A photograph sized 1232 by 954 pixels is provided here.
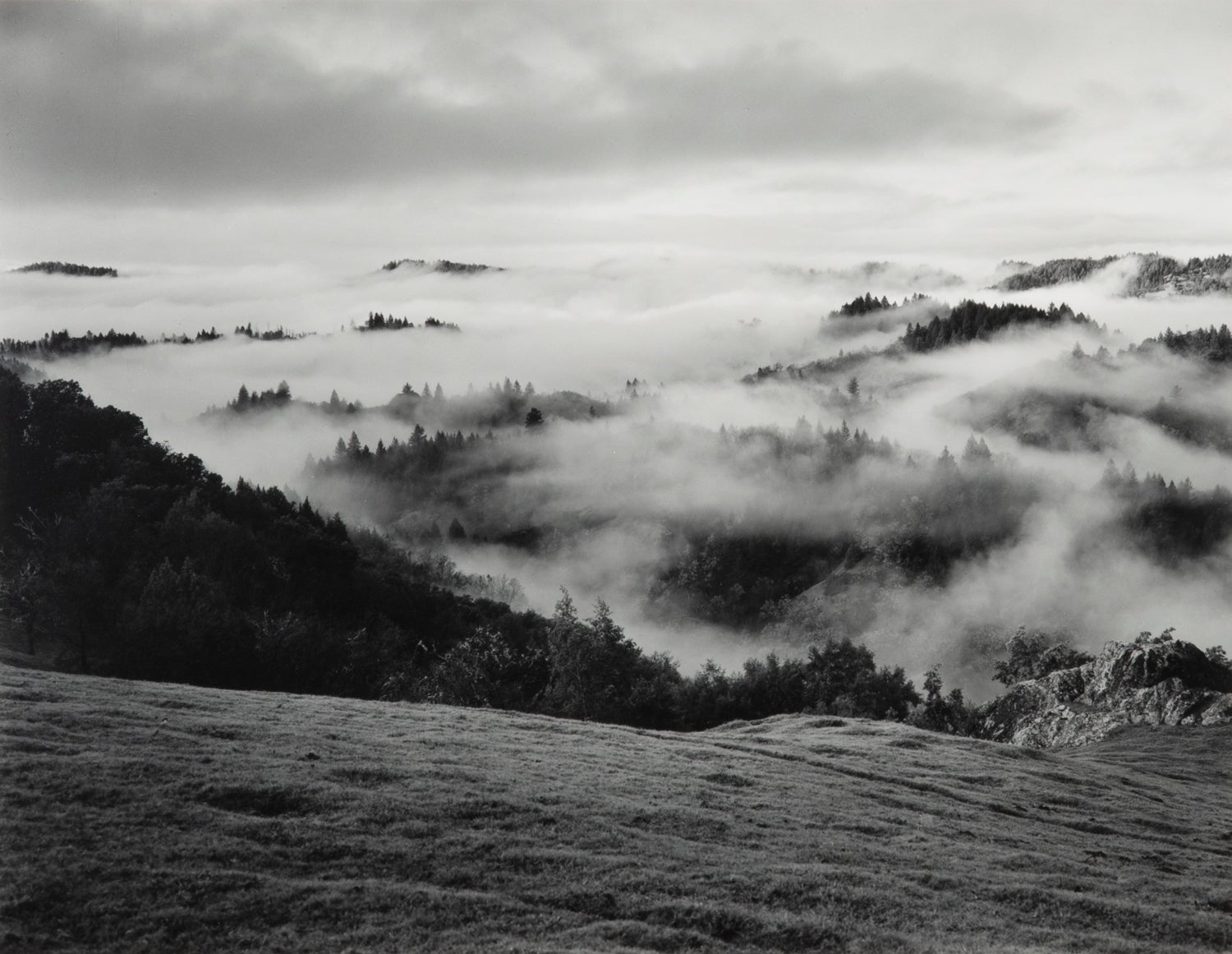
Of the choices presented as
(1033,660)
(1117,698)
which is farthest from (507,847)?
(1033,660)

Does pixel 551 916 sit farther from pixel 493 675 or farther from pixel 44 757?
pixel 493 675

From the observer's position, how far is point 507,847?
103 feet

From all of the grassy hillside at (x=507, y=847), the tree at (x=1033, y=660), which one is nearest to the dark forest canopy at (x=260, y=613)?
the tree at (x=1033, y=660)

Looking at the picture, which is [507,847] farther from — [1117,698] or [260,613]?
[1117,698]

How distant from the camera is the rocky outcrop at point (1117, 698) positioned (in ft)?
333

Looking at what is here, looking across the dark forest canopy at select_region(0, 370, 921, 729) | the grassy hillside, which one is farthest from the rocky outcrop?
the grassy hillside

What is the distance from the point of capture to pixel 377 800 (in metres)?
34.1

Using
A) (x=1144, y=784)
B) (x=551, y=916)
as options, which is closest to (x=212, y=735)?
(x=551, y=916)

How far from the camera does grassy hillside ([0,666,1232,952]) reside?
85.1ft

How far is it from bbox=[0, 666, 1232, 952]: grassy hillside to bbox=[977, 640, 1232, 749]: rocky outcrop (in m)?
53.6

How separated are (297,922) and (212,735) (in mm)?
17781

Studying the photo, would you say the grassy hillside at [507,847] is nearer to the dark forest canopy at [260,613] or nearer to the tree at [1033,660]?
the dark forest canopy at [260,613]

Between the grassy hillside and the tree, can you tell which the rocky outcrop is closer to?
the tree

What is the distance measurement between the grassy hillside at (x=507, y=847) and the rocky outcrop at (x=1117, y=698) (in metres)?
53.6
